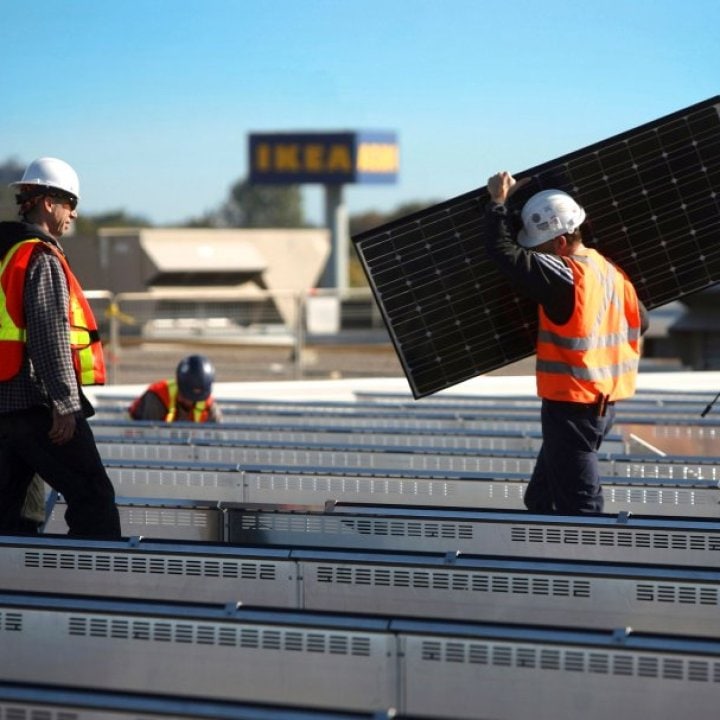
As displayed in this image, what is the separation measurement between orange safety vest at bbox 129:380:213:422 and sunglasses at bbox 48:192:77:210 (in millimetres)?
4457

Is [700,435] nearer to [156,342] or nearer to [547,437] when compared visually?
[547,437]

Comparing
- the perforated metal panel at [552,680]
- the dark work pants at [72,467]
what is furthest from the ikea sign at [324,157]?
the perforated metal panel at [552,680]

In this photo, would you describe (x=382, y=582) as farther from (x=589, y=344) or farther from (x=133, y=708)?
(x=589, y=344)

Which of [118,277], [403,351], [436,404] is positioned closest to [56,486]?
[403,351]

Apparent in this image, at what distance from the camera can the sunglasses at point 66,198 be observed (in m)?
6.62

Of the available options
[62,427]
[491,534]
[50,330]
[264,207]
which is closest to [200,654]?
[491,534]

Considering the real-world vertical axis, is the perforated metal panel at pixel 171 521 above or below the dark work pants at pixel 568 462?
below

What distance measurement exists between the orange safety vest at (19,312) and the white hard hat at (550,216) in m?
2.06

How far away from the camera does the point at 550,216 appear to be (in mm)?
7109

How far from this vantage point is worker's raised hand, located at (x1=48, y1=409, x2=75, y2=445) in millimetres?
6391

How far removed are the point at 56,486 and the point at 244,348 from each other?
21.8 m

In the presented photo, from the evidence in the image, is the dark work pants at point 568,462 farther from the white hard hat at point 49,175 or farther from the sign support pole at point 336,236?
the sign support pole at point 336,236

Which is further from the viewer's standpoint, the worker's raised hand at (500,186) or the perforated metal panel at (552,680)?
the worker's raised hand at (500,186)

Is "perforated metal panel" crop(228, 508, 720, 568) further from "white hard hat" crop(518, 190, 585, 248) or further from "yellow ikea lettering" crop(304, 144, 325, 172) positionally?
"yellow ikea lettering" crop(304, 144, 325, 172)
